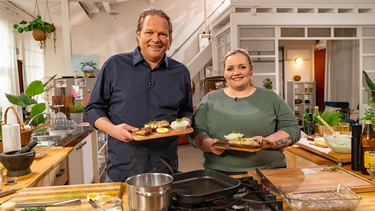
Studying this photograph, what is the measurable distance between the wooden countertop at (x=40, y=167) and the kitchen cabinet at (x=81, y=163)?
1.78 feet

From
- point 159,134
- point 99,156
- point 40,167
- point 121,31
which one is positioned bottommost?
point 99,156

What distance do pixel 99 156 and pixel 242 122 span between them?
12.2 ft

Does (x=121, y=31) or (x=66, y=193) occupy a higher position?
(x=121, y=31)

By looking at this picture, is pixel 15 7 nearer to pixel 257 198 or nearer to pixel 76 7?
pixel 76 7

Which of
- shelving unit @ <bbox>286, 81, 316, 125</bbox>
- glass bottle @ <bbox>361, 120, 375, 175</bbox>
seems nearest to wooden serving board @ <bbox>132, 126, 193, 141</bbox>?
glass bottle @ <bbox>361, 120, 375, 175</bbox>

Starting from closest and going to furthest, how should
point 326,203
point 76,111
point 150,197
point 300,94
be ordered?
point 150,197, point 326,203, point 76,111, point 300,94

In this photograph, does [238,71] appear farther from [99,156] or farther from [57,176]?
[99,156]

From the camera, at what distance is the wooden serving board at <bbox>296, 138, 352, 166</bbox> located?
6.44ft

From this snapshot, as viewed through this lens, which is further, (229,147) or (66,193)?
(229,147)

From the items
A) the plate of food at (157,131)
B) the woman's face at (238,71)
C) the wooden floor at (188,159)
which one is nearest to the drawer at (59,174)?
the plate of food at (157,131)

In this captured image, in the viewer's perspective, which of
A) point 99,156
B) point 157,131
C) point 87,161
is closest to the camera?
point 157,131

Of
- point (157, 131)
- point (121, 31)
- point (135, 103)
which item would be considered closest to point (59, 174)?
point (135, 103)

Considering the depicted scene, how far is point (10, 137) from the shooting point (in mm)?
2158

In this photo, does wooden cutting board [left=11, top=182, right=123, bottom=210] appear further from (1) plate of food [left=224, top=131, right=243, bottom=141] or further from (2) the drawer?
(2) the drawer
